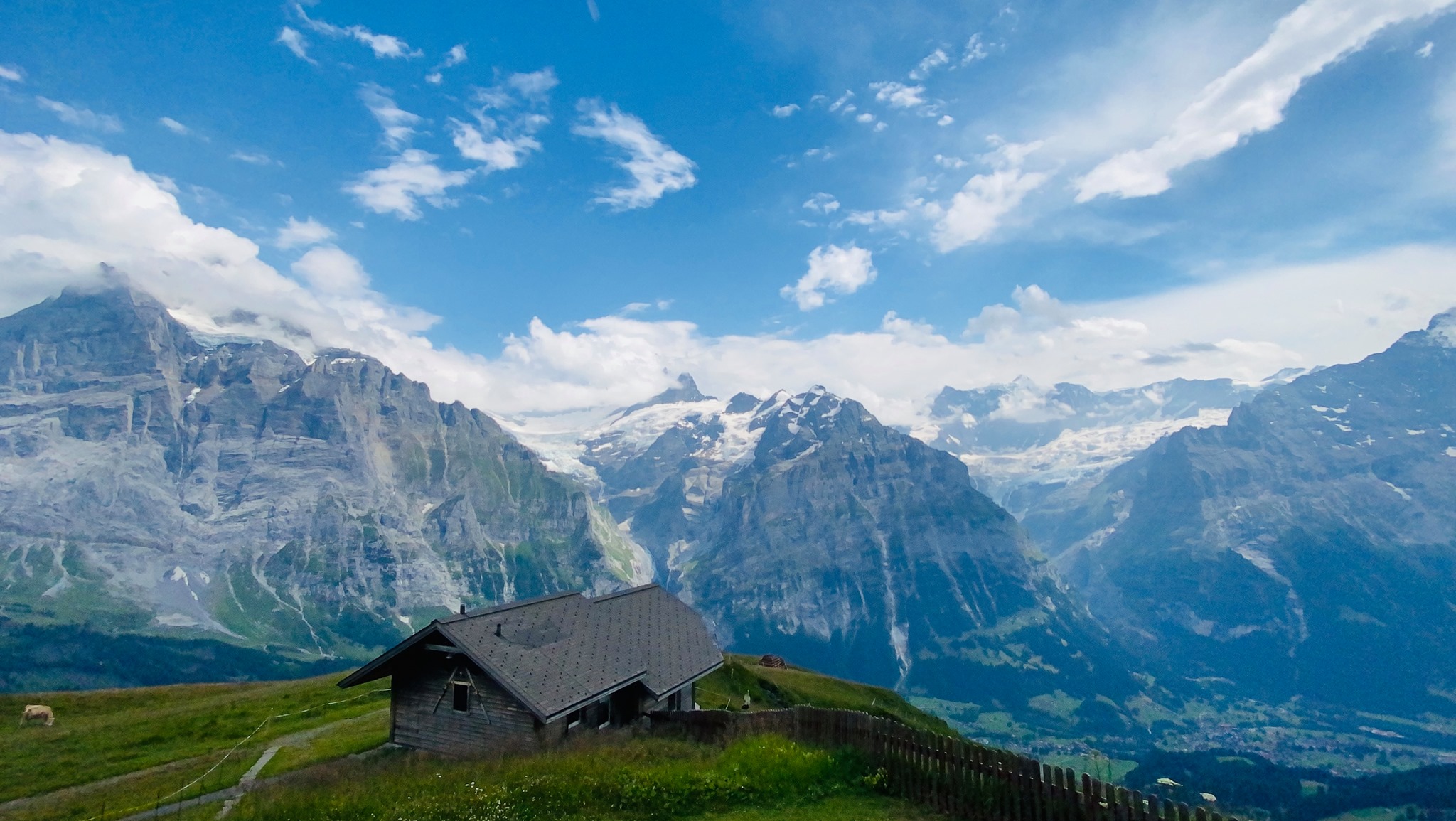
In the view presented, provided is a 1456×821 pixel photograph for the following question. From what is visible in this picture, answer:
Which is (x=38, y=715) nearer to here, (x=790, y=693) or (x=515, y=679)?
(x=515, y=679)

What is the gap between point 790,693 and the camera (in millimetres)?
68250

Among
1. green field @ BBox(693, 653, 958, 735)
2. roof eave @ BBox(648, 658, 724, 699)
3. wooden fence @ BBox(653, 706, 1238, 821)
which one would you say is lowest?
green field @ BBox(693, 653, 958, 735)

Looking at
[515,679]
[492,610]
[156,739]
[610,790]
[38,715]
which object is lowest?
[156,739]

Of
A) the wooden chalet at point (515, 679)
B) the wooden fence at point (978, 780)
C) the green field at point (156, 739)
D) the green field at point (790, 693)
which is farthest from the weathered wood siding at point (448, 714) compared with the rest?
the green field at point (790, 693)

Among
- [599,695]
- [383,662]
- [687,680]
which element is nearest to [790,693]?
[687,680]

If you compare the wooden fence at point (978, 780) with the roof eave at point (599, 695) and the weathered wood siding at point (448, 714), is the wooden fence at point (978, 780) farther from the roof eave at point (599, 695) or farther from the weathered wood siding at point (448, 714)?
the weathered wood siding at point (448, 714)

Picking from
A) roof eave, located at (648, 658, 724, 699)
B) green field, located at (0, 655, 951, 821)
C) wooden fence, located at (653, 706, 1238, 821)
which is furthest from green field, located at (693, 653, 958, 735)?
wooden fence, located at (653, 706, 1238, 821)

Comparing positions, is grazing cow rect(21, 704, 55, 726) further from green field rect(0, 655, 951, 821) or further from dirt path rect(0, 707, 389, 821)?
dirt path rect(0, 707, 389, 821)

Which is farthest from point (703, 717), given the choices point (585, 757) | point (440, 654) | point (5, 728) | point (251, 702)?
point (5, 728)

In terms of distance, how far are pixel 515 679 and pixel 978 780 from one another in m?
20.2

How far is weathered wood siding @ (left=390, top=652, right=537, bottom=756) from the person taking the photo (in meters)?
32.8

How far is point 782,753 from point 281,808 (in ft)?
50.6

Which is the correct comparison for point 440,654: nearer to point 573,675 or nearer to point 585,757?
point 573,675

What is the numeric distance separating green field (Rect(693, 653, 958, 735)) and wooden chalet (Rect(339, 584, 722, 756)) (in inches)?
472
